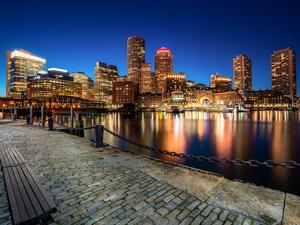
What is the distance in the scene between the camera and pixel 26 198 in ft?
12.3

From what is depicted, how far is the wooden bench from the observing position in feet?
10.6

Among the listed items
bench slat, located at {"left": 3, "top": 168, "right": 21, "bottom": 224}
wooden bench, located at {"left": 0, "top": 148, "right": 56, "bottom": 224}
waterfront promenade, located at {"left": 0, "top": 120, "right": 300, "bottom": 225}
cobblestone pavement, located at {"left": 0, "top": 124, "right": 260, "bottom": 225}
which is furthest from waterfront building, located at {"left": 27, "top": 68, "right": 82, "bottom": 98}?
bench slat, located at {"left": 3, "top": 168, "right": 21, "bottom": 224}

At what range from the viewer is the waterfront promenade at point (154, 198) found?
142 inches

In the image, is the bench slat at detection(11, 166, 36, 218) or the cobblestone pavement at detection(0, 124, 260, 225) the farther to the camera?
the cobblestone pavement at detection(0, 124, 260, 225)

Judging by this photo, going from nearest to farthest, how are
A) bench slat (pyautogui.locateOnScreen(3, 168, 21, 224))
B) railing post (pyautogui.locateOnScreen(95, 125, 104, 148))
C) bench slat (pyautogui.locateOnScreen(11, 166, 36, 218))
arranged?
1. bench slat (pyautogui.locateOnScreen(3, 168, 21, 224))
2. bench slat (pyautogui.locateOnScreen(11, 166, 36, 218))
3. railing post (pyautogui.locateOnScreen(95, 125, 104, 148))

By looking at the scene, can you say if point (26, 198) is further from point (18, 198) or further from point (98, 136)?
point (98, 136)

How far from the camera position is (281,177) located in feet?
38.0

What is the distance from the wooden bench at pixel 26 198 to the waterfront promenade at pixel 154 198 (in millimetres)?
337

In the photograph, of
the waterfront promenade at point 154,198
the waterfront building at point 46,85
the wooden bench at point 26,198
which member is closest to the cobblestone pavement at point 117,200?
the waterfront promenade at point 154,198

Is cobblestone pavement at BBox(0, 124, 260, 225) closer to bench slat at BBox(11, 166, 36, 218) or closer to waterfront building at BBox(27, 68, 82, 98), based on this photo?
bench slat at BBox(11, 166, 36, 218)

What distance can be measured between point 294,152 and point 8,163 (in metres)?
24.1

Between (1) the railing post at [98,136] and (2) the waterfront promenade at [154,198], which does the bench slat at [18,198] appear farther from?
(1) the railing post at [98,136]

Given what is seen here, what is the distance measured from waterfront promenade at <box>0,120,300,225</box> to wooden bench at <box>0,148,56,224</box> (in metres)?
0.34

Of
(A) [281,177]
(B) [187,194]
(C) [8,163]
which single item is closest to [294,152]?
(A) [281,177]
